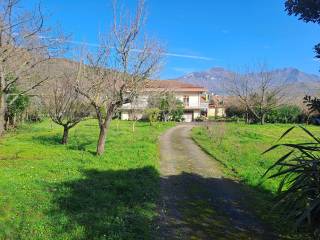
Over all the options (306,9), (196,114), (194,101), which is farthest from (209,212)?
(194,101)

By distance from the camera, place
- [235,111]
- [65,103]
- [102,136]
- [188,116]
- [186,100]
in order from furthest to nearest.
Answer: [186,100] → [188,116] → [235,111] → [65,103] → [102,136]

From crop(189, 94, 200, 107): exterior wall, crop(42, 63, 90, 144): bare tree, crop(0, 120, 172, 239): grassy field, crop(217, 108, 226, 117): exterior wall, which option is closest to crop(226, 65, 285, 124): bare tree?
crop(189, 94, 200, 107): exterior wall

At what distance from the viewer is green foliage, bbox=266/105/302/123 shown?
209ft

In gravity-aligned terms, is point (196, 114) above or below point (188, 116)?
above

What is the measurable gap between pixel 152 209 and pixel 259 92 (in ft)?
179

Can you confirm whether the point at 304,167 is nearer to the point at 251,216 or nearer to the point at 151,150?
the point at 251,216

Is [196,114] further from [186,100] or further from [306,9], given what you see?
[306,9]

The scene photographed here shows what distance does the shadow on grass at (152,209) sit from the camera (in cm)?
835

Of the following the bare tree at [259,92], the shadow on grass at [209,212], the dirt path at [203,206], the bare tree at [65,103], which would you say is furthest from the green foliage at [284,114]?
the shadow on grass at [209,212]

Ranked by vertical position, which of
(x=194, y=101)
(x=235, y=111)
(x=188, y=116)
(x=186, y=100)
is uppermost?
(x=186, y=100)

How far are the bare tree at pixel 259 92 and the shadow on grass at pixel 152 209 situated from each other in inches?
1874

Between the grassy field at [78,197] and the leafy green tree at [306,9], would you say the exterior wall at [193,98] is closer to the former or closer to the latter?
the grassy field at [78,197]

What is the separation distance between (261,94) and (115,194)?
53.0m

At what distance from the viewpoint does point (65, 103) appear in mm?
25422
